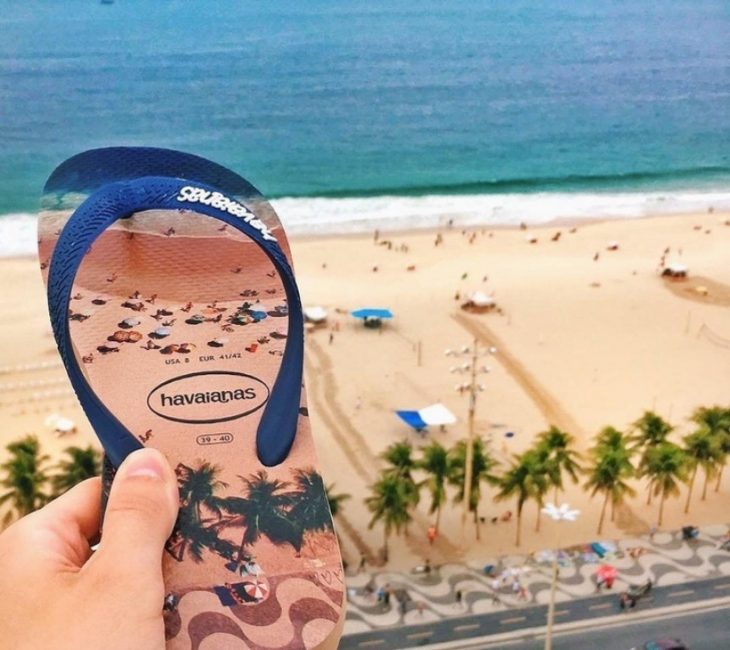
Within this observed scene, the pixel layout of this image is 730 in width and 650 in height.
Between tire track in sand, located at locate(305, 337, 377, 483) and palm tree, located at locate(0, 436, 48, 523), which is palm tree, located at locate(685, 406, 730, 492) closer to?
tire track in sand, located at locate(305, 337, 377, 483)

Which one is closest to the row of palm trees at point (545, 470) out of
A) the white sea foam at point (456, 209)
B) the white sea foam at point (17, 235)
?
the white sea foam at point (456, 209)

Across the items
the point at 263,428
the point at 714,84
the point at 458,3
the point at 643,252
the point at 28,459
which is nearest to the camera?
the point at 263,428

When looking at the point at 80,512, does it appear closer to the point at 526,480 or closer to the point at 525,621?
the point at 525,621

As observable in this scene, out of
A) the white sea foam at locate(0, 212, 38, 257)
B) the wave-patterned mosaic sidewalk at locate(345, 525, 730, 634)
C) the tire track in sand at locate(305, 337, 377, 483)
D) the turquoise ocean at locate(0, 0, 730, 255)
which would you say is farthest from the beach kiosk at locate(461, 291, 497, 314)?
the white sea foam at locate(0, 212, 38, 257)

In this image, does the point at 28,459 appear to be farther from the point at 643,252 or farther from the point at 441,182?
the point at 441,182

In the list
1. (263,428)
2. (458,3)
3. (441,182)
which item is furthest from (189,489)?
(458,3)

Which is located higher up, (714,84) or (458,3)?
(458,3)

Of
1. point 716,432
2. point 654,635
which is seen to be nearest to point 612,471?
point 716,432
